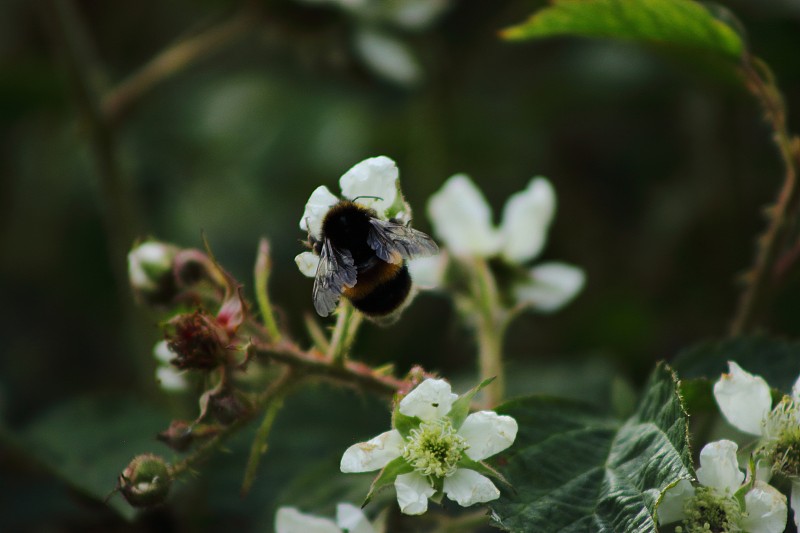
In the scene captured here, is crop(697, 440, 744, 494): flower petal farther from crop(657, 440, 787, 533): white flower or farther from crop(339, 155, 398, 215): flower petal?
crop(339, 155, 398, 215): flower petal

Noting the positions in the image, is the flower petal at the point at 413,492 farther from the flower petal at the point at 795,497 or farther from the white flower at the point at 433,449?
the flower petal at the point at 795,497

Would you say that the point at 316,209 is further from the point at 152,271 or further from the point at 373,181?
the point at 152,271

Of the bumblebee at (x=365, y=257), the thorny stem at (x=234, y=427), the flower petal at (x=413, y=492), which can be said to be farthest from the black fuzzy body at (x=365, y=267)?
the flower petal at (x=413, y=492)

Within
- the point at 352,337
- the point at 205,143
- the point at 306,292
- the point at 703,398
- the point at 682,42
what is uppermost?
the point at 682,42

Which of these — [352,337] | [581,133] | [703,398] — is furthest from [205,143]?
[703,398]

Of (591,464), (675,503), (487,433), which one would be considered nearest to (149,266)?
(487,433)

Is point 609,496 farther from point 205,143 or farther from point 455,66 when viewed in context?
point 205,143

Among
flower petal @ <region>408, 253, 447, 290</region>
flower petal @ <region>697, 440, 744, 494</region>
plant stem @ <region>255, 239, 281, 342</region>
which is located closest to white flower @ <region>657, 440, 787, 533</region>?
flower petal @ <region>697, 440, 744, 494</region>
